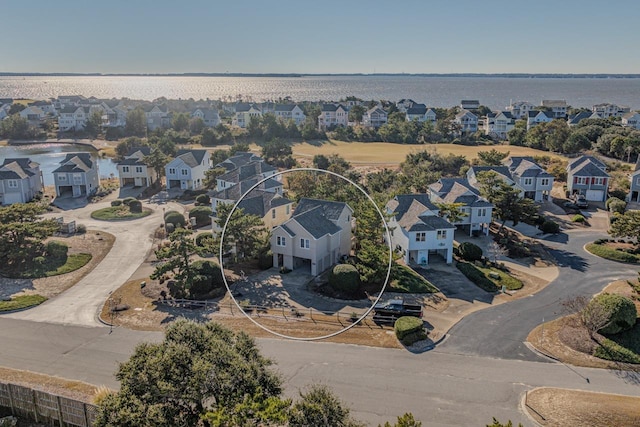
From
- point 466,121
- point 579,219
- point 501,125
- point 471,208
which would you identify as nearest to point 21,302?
point 471,208

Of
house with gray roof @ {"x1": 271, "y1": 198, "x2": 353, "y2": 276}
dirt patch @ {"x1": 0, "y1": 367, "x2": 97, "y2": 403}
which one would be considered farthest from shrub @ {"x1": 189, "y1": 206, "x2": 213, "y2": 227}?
dirt patch @ {"x1": 0, "y1": 367, "x2": 97, "y2": 403}

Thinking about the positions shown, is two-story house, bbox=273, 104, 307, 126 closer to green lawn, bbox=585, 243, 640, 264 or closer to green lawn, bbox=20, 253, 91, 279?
green lawn, bbox=20, 253, 91, 279

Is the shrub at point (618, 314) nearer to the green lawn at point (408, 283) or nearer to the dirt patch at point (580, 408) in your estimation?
the dirt patch at point (580, 408)

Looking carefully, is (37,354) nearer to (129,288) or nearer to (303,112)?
(129,288)

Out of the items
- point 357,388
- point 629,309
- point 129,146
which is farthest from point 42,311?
point 129,146

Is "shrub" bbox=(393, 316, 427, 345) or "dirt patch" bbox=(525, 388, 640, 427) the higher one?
"shrub" bbox=(393, 316, 427, 345)

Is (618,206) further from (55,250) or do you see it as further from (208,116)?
(208,116)

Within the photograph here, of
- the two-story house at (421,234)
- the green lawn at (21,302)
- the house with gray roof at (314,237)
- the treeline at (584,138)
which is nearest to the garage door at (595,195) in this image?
the treeline at (584,138)
